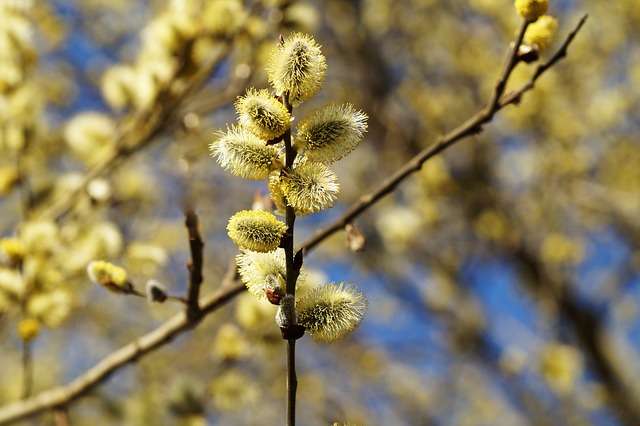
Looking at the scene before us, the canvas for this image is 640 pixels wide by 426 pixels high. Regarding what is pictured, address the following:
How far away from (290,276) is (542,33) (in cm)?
82

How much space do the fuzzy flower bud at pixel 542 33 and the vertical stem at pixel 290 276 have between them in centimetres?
68

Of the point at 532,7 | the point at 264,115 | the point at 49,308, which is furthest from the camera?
the point at 49,308

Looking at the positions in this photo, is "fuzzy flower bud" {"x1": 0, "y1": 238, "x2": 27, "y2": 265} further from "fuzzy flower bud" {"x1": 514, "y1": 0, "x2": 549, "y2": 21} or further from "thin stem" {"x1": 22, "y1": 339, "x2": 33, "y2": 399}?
"fuzzy flower bud" {"x1": 514, "y1": 0, "x2": 549, "y2": 21}

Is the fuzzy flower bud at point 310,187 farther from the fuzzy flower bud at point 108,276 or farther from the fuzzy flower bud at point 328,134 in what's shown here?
the fuzzy flower bud at point 108,276

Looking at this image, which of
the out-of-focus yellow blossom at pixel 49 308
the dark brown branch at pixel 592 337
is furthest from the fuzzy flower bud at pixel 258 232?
the dark brown branch at pixel 592 337

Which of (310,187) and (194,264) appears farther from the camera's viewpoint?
(194,264)

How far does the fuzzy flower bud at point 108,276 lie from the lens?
1.19 meters

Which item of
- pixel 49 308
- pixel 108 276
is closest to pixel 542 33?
pixel 108 276

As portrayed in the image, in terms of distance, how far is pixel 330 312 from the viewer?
0.88 m

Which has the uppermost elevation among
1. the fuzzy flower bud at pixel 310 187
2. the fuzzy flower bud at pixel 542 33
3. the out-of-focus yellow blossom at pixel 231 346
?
the fuzzy flower bud at pixel 542 33

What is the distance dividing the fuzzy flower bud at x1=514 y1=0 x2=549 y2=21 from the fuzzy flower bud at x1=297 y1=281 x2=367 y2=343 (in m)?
0.67

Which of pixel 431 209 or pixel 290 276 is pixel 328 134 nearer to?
pixel 290 276

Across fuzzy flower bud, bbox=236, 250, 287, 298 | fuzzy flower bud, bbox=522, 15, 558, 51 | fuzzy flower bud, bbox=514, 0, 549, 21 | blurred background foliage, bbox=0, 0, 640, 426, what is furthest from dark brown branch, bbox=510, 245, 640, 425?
fuzzy flower bud, bbox=236, 250, 287, 298

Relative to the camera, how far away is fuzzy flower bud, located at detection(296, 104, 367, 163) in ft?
2.79
